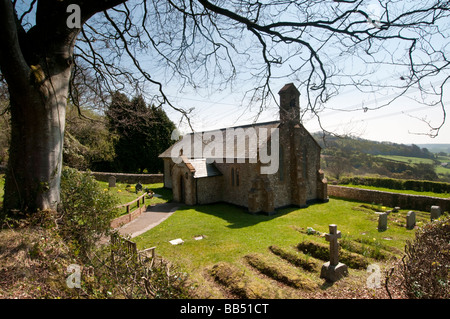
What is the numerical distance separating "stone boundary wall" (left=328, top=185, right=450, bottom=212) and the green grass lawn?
195cm

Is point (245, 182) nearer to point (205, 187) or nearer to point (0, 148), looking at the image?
point (205, 187)

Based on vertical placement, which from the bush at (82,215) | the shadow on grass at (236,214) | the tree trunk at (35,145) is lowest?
the shadow on grass at (236,214)

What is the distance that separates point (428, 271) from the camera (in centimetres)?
496

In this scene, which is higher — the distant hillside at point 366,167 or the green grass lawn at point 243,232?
the distant hillside at point 366,167

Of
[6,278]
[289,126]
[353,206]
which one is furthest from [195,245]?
[353,206]

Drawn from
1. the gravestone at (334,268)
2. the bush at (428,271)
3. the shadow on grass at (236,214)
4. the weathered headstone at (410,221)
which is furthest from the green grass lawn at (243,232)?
the bush at (428,271)

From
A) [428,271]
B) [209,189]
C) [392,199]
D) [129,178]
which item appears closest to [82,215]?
[428,271]

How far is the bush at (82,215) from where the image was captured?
516 centimetres

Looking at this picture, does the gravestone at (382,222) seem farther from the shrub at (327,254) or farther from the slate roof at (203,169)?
the slate roof at (203,169)

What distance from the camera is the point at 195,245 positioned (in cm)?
1110

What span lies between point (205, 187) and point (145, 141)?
668 inches

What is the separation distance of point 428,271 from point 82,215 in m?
7.66

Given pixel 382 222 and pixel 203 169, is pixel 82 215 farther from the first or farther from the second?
pixel 203 169

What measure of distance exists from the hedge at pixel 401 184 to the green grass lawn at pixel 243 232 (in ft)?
35.5
